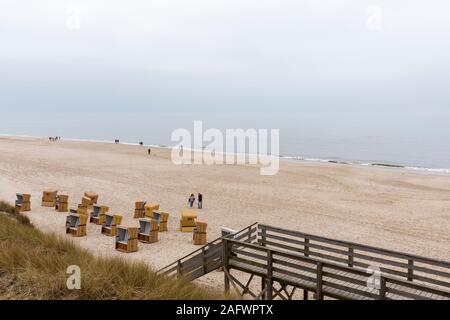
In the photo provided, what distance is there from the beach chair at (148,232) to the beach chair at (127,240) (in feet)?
3.77

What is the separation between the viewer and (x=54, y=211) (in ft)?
64.7

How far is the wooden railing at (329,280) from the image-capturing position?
7.13m

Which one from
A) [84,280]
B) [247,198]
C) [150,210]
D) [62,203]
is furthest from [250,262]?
[247,198]

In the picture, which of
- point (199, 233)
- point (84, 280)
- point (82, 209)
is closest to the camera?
point (84, 280)

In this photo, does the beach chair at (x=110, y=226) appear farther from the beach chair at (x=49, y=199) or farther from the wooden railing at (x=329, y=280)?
the wooden railing at (x=329, y=280)

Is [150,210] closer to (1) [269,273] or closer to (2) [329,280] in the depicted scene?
(1) [269,273]

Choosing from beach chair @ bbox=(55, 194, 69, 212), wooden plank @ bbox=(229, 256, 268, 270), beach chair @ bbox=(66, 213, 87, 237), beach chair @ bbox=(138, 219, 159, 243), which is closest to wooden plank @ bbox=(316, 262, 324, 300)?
wooden plank @ bbox=(229, 256, 268, 270)

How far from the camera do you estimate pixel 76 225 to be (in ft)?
52.2

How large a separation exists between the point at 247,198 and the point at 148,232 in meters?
11.4

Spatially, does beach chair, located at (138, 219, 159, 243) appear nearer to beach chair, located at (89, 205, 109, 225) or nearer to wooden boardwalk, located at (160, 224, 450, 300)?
beach chair, located at (89, 205, 109, 225)
